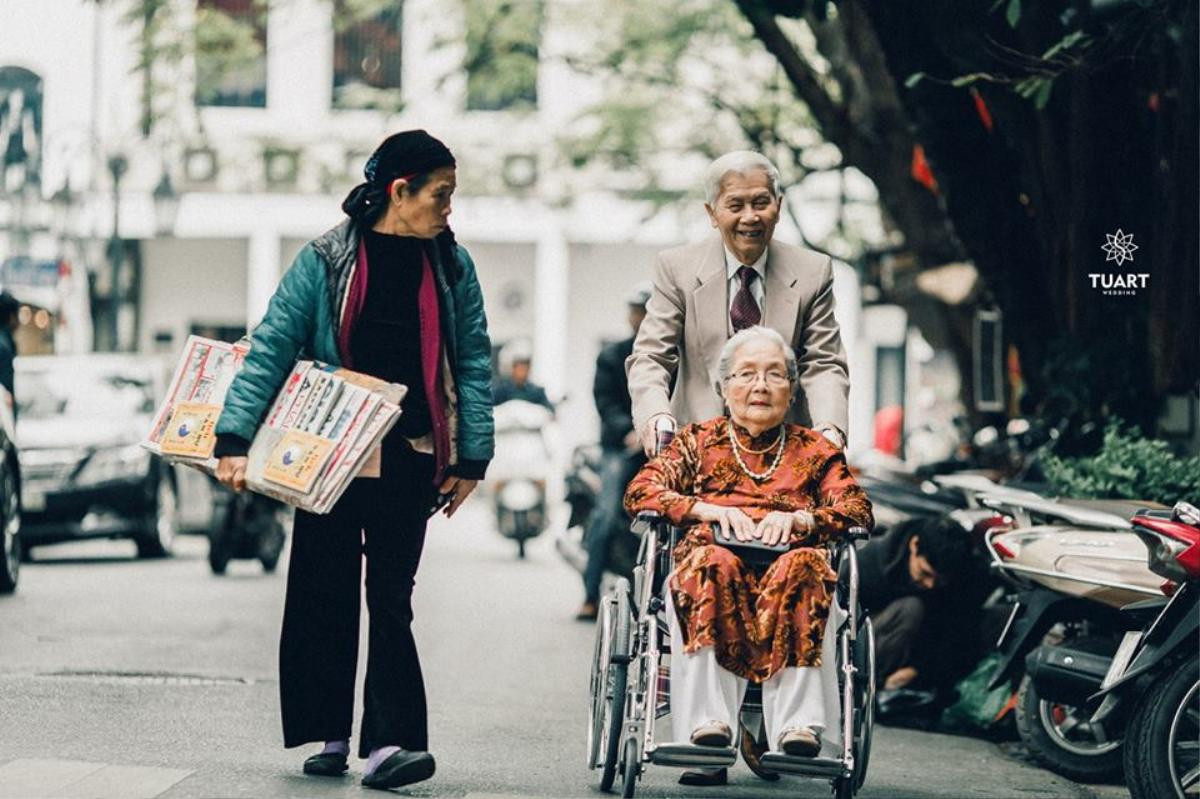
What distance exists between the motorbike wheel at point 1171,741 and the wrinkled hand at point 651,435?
162cm

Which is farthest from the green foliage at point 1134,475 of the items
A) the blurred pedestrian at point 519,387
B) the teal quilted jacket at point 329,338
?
the blurred pedestrian at point 519,387

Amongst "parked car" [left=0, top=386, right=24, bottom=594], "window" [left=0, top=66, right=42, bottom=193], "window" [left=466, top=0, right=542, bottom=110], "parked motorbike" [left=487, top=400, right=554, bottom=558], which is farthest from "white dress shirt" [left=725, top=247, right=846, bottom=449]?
"window" [left=0, top=66, right=42, bottom=193]

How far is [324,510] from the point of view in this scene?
6.82 m

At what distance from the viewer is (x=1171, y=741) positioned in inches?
266

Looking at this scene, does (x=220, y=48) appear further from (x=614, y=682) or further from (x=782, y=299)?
(x=614, y=682)

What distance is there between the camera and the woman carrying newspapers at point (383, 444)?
23.4 ft

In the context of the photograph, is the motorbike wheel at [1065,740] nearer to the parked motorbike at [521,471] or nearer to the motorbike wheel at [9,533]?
the motorbike wheel at [9,533]

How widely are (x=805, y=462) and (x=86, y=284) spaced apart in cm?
2581

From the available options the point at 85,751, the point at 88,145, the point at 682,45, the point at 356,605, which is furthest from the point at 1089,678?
the point at 88,145

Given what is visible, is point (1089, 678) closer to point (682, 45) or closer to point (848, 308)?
point (682, 45)

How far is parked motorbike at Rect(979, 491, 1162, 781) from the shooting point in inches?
325

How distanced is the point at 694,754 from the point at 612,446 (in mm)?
7376

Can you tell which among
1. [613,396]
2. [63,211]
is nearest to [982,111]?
[613,396]

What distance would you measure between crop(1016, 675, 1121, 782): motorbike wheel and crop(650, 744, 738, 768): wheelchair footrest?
211 centimetres
